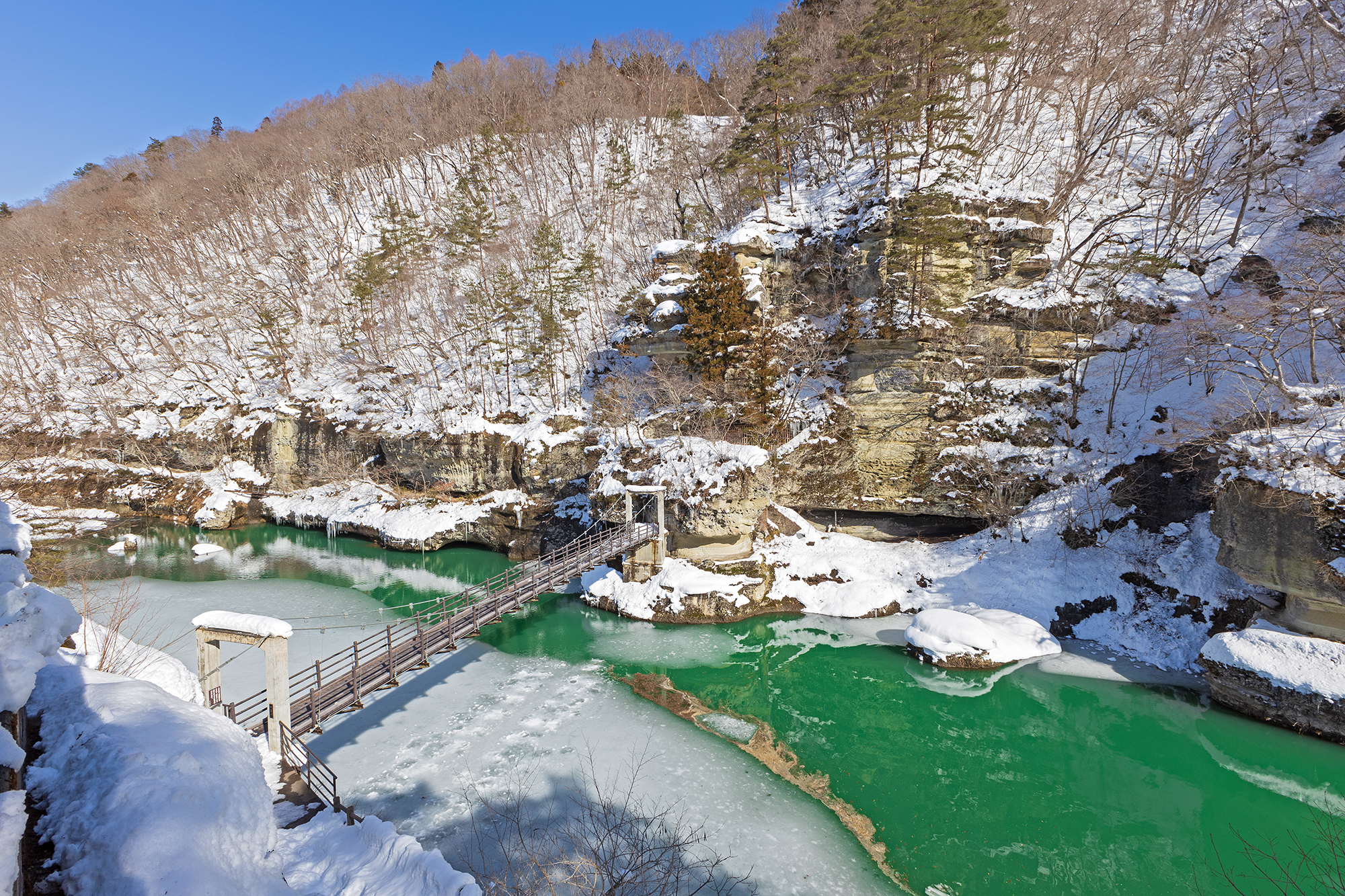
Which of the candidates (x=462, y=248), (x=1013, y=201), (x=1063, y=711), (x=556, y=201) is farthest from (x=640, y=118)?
(x=1063, y=711)

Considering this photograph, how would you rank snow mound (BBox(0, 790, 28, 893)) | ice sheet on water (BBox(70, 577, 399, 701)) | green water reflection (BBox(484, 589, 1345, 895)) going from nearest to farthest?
snow mound (BBox(0, 790, 28, 893))
green water reflection (BBox(484, 589, 1345, 895))
ice sheet on water (BBox(70, 577, 399, 701))

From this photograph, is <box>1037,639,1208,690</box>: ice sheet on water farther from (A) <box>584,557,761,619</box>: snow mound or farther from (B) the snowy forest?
(A) <box>584,557,761,619</box>: snow mound

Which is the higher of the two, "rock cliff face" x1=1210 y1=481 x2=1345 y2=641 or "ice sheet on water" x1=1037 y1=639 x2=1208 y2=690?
"rock cliff face" x1=1210 y1=481 x2=1345 y2=641

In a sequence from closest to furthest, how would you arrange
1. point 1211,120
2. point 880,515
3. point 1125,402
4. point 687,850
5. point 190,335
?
point 687,850 < point 1125,402 < point 880,515 < point 1211,120 < point 190,335

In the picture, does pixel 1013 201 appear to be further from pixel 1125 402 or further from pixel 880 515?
pixel 880 515

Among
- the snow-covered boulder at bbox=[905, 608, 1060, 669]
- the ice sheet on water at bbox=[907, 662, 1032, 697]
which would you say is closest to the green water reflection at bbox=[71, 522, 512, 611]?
the ice sheet on water at bbox=[907, 662, 1032, 697]

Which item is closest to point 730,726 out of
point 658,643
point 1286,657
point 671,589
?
point 658,643

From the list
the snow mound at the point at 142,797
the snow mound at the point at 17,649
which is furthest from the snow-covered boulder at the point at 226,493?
the snow mound at the point at 17,649
